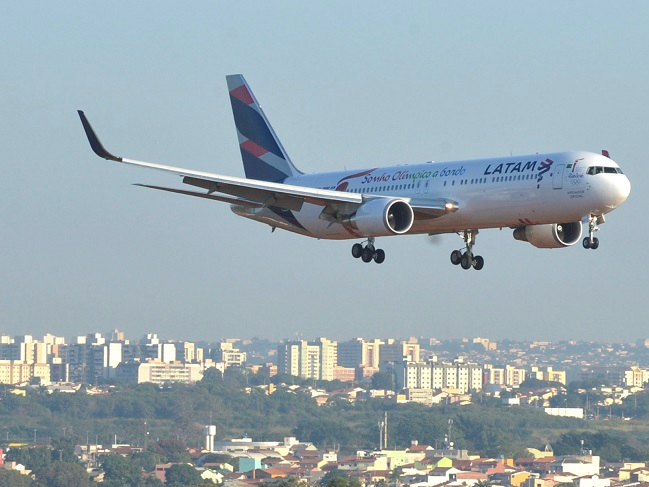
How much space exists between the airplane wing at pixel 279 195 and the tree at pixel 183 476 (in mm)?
116798

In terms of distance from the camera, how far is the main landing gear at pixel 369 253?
7975 centimetres

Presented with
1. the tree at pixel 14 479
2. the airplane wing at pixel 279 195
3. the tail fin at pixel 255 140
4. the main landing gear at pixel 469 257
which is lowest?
the tree at pixel 14 479

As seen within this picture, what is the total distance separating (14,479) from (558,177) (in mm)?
124313

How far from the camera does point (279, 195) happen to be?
79312 millimetres

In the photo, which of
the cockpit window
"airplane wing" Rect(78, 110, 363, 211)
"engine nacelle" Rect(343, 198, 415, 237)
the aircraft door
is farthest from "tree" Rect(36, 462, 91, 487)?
the cockpit window

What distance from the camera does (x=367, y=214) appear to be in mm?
76188

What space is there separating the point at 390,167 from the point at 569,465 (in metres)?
125

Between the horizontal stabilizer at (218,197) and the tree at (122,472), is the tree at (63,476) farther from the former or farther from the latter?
the horizontal stabilizer at (218,197)

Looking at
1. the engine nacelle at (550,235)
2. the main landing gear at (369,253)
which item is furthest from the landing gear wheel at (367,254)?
the engine nacelle at (550,235)

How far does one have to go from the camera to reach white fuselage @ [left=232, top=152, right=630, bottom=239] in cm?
7112

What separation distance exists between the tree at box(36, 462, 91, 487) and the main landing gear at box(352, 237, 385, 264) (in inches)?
4399

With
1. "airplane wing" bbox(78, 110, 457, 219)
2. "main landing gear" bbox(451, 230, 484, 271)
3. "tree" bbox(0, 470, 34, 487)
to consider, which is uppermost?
"airplane wing" bbox(78, 110, 457, 219)

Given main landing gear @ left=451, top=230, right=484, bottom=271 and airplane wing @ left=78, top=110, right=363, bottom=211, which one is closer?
airplane wing @ left=78, top=110, right=363, bottom=211

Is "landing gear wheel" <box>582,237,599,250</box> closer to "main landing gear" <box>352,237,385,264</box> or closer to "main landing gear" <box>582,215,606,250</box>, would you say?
"main landing gear" <box>582,215,606,250</box>
